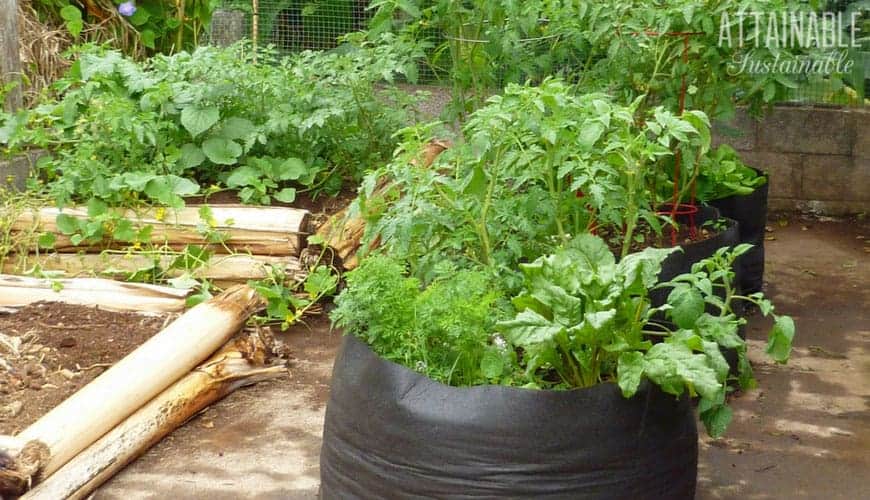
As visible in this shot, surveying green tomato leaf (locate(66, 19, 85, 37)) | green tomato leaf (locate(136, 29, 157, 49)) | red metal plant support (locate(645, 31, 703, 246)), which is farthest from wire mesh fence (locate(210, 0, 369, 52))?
red metal plant support (locate(645, 31, 703, 246))

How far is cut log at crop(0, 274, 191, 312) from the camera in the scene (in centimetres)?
475

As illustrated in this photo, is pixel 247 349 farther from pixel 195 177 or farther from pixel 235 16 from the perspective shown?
pixel 235 16

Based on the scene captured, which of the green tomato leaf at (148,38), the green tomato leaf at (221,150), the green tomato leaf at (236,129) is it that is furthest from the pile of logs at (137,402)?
the green tomato leaf at (148,38)

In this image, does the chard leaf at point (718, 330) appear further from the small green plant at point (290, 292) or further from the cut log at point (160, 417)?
the small green plant at point (290, 292)

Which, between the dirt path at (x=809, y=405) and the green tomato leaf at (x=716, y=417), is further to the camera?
the dirt path at (x=809, y=405)

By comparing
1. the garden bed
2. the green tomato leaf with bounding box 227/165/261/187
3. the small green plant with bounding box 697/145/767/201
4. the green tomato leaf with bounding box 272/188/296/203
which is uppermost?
the small green plant with bounding box 697/145/767/201

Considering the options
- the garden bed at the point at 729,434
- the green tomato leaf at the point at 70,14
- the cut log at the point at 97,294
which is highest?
the green tomato leaf at the point at 70,14

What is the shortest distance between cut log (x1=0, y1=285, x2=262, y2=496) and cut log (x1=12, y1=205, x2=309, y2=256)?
2.14 feet

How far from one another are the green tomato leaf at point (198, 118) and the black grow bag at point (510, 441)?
2969mm

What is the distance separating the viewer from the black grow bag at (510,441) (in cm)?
269

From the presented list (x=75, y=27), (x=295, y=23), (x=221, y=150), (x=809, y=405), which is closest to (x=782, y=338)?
(x=809, y=405)

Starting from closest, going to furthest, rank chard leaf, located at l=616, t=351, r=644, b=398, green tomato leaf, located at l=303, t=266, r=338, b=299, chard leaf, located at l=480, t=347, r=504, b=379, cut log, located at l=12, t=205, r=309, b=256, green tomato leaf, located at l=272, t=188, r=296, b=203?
chard leaf, located at l=616, t=351, r=644, b=398 < chard leaf, located at l=480, t=347, r=504, b=379 < green tomato leaf, located at l=303, t=266, r=338, b=299 < cut log, located at l=12, t=205, r=309, b=256 < green tomato leaf, located at l=272, t=188, r=296, b=203

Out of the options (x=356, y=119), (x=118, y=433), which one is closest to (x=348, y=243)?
(x=356, y=119)

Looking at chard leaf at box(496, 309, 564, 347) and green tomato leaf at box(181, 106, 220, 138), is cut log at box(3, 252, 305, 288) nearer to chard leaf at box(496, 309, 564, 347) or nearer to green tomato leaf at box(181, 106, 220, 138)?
green tomato leaf at box(181, 106, 220, 138)
